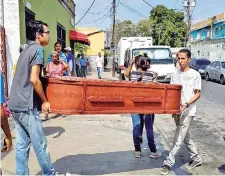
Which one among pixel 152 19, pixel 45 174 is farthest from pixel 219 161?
pixel 152 19

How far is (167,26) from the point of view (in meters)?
46.8

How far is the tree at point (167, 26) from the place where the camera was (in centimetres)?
4694

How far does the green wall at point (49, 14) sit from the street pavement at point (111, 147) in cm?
296

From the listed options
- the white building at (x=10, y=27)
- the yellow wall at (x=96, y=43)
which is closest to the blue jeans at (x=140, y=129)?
the white building at (x=10, y=27)

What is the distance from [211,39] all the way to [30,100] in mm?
31258

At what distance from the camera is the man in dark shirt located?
10.1 feet

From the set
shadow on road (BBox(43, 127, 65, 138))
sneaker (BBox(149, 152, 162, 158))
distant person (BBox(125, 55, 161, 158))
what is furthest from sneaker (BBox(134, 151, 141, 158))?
shadow on road (BBox(43, 127, 65, 138))

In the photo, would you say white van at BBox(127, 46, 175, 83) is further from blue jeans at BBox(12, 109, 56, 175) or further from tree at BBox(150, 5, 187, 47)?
tree at BBox(150, 5, 187, 47)

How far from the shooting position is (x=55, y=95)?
10.6 feet

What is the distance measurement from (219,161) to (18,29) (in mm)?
5659

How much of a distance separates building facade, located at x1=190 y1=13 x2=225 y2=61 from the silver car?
8992 mm

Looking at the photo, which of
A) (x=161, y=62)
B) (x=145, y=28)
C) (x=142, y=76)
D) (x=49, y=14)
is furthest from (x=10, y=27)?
(x=145, y=28)

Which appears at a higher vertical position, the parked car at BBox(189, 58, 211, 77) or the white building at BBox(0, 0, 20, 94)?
the white building at BBox(0, 0, 20, 94)

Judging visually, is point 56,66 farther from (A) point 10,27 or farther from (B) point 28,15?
(B) point 28,15
